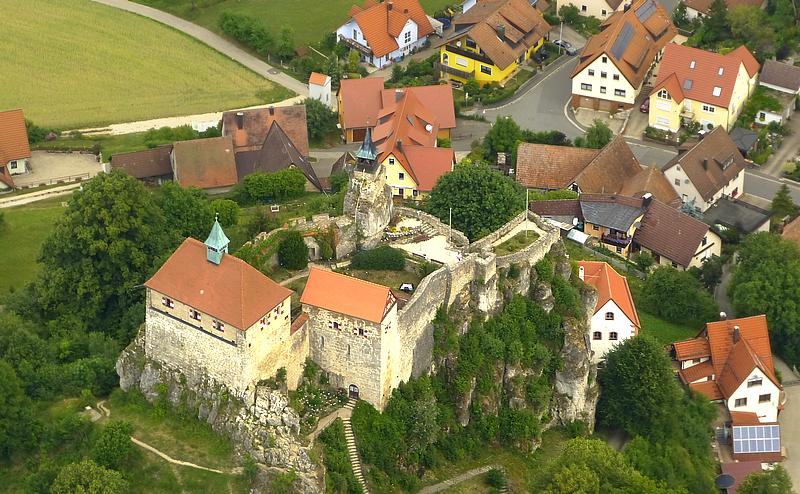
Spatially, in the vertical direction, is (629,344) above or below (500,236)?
below

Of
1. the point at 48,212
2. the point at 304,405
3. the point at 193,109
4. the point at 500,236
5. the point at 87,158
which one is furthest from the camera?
the point at 193,109

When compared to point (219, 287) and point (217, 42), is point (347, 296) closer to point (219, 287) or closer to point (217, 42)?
point (219, 287)

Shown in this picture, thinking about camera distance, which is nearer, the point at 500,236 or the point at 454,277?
the point at 454,277

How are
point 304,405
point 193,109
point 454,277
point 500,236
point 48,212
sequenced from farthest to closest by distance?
point 193,109
point 48,212
point 500,236
point 454,277
point 304,405

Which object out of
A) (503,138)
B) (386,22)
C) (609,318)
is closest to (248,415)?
(609,318)

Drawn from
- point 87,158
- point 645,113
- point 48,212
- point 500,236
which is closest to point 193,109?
point 87,158

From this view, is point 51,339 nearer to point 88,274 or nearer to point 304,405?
point 88,274

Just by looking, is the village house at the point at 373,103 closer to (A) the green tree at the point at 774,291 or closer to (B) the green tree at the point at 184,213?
(B) the green tree at the point at 184,213

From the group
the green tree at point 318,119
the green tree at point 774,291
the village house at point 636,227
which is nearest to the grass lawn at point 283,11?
the green tree at point 318,119
